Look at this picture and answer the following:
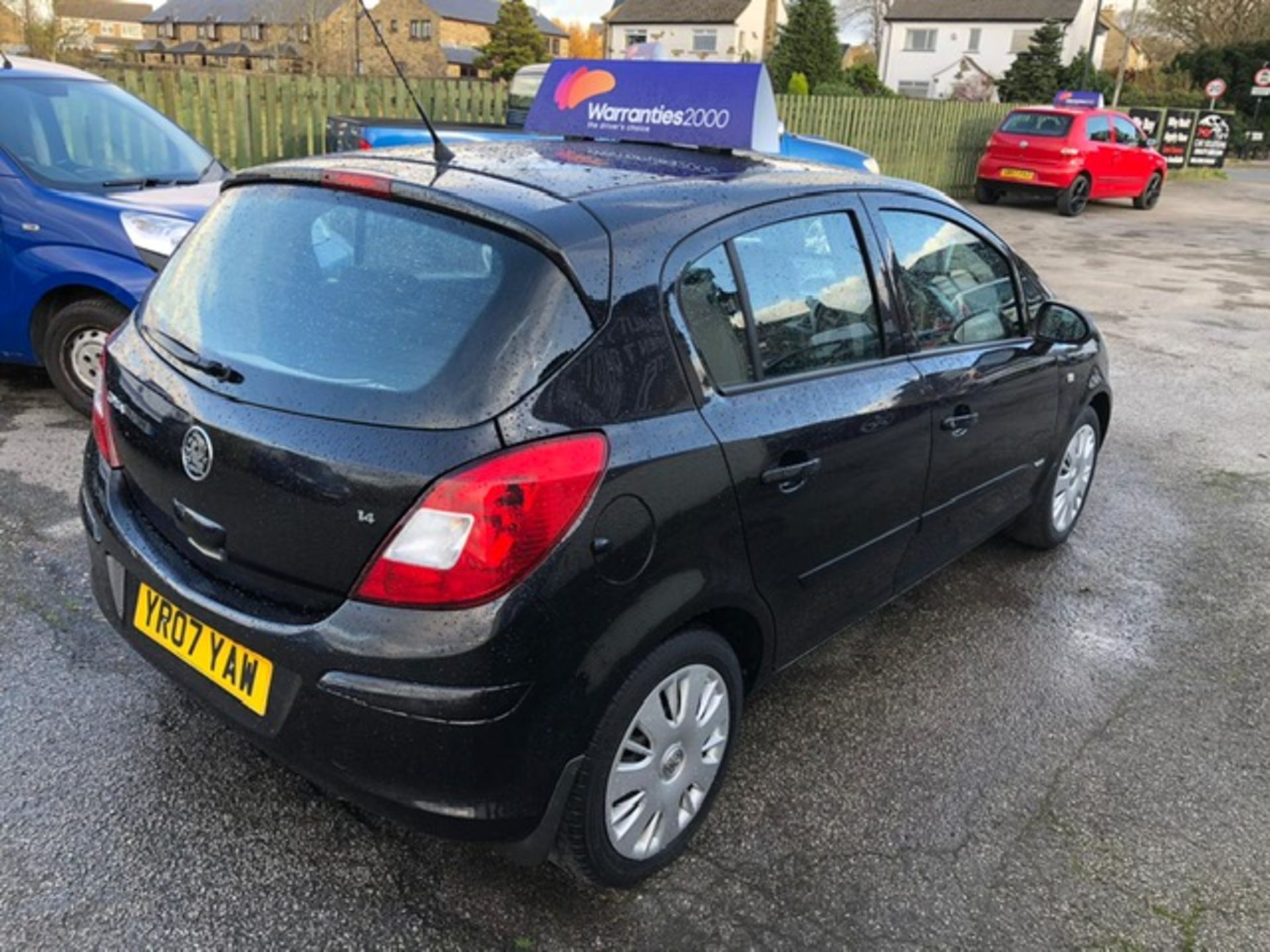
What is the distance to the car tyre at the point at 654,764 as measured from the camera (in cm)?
219

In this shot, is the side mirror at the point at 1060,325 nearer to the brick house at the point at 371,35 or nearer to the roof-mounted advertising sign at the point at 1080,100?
the roof-mounted advertising sign at the point at 1080,100

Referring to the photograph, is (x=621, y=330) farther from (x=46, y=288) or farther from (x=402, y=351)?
(x=46, y=288)

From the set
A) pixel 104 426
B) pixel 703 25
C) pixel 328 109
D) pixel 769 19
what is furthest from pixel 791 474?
pixel 769 19

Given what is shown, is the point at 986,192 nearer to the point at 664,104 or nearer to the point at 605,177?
the point at 664,104

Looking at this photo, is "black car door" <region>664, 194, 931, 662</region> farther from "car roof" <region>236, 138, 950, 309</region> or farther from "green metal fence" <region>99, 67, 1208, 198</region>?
"green metal fence" <region>99, 67, 1208, 198</region>

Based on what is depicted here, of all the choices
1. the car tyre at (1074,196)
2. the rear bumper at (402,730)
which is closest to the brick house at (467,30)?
the car tyre at (1074,196)

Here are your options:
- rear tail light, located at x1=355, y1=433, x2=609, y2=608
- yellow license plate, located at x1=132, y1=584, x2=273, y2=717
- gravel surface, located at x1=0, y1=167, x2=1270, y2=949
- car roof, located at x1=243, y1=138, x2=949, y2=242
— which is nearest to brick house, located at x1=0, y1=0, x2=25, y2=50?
gravel surface, located at x1=0, y1=167, x2=1270, y2=949

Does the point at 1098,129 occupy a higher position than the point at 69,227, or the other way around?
the point at 1098,129

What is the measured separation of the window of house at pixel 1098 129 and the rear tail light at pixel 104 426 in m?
19.6

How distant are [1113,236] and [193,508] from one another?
17.5 meters

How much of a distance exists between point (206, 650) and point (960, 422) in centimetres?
231

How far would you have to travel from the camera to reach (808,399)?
2607mm

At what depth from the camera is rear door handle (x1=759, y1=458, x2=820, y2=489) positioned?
8.01ft

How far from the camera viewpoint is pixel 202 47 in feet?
233
